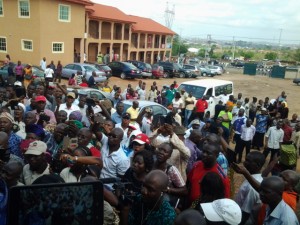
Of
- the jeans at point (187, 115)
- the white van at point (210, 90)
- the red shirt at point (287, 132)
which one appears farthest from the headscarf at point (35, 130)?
the white van at point (210, 90)

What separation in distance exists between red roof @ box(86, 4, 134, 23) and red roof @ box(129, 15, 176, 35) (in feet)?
8.80

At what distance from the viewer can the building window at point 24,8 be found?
23.1 meters

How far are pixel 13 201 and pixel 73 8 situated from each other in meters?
26.3

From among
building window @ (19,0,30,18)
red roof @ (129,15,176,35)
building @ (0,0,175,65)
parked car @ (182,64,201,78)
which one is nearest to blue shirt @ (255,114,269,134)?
building @ (0,0,175,65)

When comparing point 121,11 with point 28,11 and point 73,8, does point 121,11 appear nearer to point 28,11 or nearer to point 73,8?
point 73,8

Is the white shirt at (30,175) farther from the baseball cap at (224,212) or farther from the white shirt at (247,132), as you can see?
the white shirt at (247,132)

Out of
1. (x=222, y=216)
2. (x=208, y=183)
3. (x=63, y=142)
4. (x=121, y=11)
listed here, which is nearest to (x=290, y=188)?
(x=208, y=183)

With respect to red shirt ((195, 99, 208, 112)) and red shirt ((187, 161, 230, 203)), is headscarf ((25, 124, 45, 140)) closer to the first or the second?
red shirt ((187, 161, 230, 203))

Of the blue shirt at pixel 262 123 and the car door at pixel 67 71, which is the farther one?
the car door at pixel 67 71

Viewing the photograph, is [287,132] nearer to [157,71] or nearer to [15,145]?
[15,145]

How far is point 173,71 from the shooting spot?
30625mm

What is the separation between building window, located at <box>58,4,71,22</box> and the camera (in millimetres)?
24487

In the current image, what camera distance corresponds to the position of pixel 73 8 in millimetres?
25734

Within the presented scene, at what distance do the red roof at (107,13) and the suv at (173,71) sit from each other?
23.6 feet
